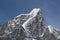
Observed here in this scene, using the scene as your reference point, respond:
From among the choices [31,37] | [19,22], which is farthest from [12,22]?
[31,37]

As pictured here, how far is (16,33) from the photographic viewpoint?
40125 millimetres

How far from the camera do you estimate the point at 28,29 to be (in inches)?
1651

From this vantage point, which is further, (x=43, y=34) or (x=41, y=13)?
(x=41, y=13)

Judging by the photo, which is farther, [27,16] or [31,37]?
[27,16]

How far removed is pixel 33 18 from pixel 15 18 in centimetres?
224

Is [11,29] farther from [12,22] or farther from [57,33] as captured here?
[57,33]

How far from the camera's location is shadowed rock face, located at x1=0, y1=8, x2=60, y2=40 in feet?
132

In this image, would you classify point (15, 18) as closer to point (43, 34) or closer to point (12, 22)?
point (12, 22)

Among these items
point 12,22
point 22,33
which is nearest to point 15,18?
point 12,22

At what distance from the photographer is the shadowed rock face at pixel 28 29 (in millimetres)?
40247

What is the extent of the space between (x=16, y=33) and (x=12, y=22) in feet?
10.8

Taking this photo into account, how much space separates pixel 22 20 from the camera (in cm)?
4334

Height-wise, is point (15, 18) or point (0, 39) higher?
point (15, 18)

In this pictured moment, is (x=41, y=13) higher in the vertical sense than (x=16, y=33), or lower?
higher
